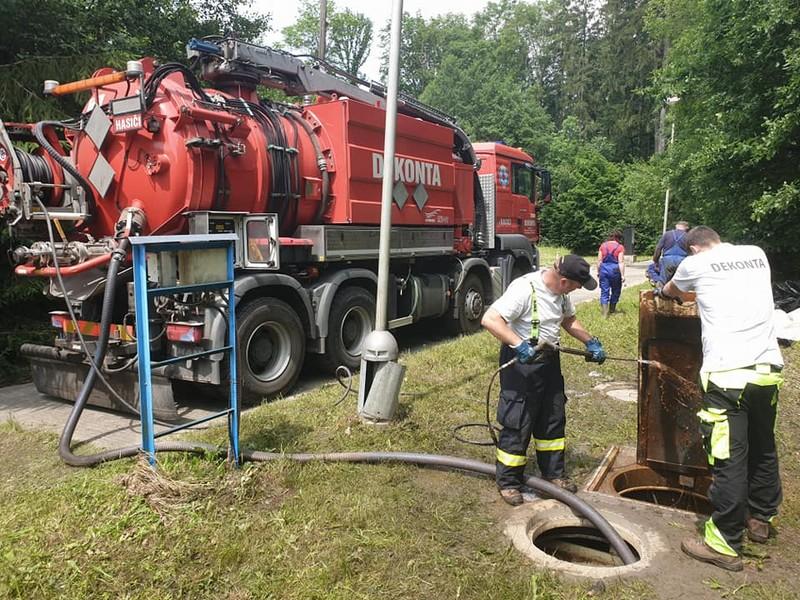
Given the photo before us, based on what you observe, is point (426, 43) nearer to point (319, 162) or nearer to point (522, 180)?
point (522, 180)

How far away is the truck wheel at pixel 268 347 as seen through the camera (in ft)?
19.0

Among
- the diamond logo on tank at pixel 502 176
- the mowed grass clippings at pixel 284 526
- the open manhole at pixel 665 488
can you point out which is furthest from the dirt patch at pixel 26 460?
the diamond logo on tank at pixel 502 176

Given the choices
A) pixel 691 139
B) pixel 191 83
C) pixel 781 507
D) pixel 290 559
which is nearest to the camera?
pixel 290 559

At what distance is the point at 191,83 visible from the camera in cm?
569

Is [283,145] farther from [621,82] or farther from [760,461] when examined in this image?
[621,82]

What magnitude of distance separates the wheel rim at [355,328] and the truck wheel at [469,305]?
2.18 metres

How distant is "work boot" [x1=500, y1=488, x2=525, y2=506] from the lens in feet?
12.3

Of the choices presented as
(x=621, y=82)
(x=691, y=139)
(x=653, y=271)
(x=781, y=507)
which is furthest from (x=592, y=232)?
(x=781, y=507)

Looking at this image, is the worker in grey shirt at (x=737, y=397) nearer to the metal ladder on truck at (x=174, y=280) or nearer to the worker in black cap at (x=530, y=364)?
the worker in black cap at (x=530, y=364)

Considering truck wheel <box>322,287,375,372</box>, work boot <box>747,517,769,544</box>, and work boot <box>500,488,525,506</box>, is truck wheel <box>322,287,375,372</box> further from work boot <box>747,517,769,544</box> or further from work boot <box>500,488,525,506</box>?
work boot <box>747,517,769,544</box>

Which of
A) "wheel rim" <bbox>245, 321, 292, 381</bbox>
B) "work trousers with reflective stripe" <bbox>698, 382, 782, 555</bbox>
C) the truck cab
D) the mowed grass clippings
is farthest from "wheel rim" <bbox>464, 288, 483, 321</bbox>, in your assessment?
"work trousers with reflective stripe" <bbox>698, 382, 782, 555</bbox>

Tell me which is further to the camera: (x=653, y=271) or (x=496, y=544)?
(x=653, y=271)

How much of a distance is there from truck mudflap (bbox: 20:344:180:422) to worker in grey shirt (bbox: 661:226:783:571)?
153 inches

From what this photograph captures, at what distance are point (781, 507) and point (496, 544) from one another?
176cm
